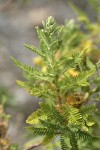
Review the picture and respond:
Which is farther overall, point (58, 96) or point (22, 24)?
point (22, 24)

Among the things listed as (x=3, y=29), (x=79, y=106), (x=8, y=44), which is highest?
(x=3, y=29)

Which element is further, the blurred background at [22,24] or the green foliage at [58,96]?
the blurred background at [22,24]

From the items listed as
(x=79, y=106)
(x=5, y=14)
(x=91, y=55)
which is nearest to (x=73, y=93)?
(x=79, y=106)

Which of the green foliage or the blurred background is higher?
the blurred background

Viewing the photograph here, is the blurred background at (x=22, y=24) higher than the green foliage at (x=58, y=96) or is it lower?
higher

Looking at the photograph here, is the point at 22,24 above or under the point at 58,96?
above

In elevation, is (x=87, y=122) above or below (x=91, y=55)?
below

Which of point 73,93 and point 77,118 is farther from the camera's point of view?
point 73,93

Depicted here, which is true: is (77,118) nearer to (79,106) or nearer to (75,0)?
(79,106)
